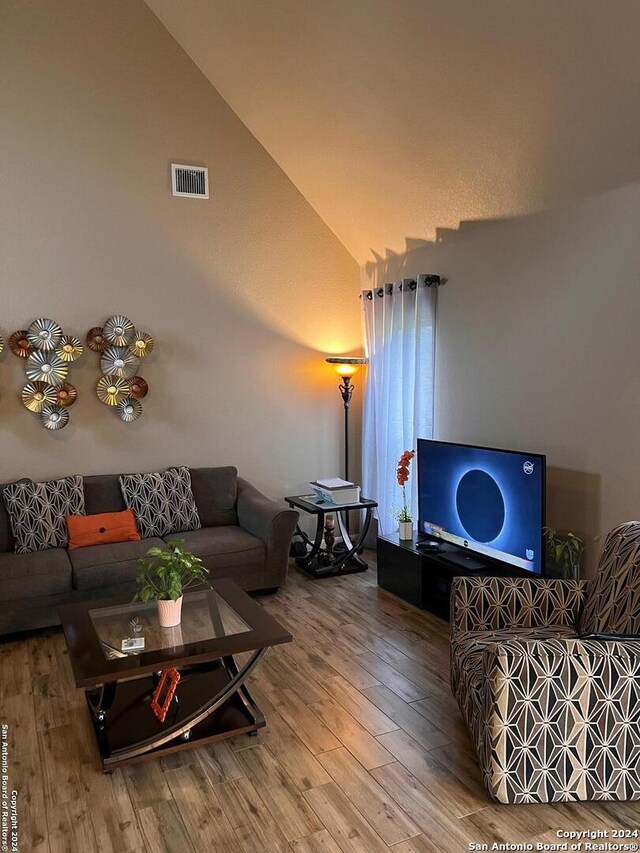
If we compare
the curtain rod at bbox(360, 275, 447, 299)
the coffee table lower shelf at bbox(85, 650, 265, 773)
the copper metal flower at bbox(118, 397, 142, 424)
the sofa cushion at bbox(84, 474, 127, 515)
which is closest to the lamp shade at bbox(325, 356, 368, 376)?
the curtain rod at bbox(360, 275, 447, 299)

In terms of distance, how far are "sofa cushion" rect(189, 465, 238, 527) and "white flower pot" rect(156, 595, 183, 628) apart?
1.95 m

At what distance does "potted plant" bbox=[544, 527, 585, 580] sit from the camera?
3602mm

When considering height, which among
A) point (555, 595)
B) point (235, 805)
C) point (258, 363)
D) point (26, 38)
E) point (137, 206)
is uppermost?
point (26, 38)

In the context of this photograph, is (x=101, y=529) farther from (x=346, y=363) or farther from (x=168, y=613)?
(x=346, y=363)

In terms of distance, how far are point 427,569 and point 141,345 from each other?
2.48 metres

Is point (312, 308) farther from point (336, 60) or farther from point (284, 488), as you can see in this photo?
point (336, 60)

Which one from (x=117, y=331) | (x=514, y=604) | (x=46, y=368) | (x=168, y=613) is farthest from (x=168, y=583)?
(x=117, y=331)

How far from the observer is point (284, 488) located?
5520 millimetres

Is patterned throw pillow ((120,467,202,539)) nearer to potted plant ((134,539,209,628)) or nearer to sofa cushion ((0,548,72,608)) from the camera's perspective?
sofa cushion ((0,548,72,608))

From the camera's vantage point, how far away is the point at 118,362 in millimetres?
4770

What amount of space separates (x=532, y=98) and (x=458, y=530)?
236 centimetres

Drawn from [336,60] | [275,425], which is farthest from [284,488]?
[336,60]

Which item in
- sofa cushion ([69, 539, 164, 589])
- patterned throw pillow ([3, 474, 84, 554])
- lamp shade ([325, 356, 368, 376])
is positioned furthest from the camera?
lamp shade ([325, 356, 368, 376])

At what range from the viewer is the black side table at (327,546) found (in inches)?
197
